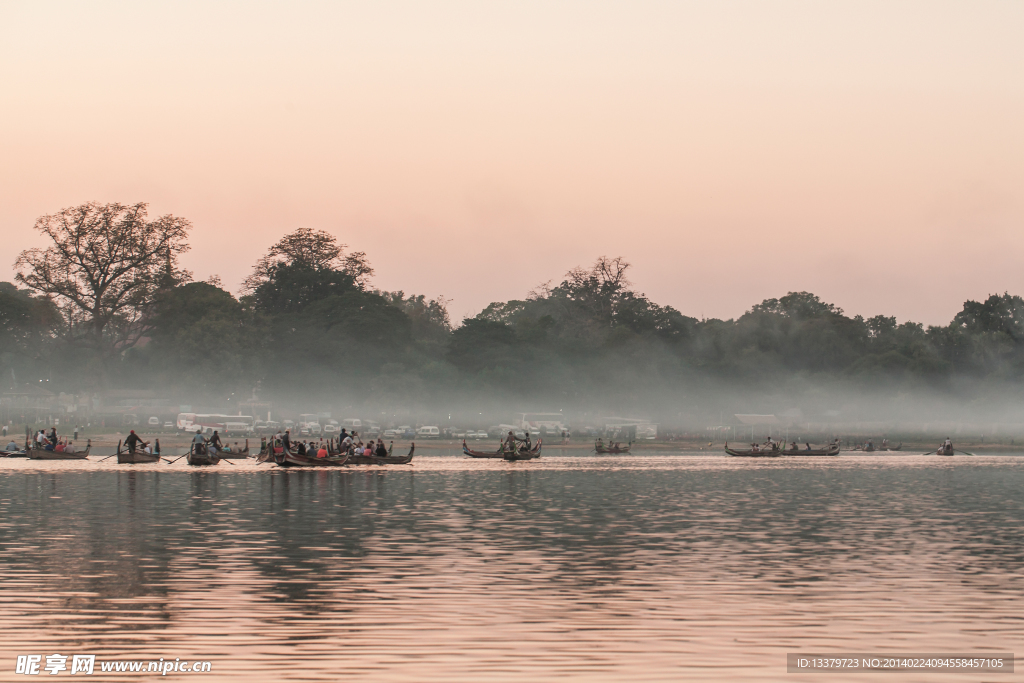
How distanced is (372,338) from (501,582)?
11048cm

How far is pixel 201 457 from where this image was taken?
57.3 meters

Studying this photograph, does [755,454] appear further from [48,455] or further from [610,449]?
[48,455]

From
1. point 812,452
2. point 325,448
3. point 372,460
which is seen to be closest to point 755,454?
point 812,452

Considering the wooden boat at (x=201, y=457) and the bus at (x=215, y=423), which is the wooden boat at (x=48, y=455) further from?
the bus at (x=215, y=423)

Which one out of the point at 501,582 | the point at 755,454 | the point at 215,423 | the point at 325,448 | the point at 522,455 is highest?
the point at 215,423

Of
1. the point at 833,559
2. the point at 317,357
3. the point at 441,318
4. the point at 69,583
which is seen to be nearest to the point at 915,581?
the point at 833,559

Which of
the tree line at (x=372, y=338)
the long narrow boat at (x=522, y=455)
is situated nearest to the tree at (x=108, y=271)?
the tree line at (x=372, y=338)

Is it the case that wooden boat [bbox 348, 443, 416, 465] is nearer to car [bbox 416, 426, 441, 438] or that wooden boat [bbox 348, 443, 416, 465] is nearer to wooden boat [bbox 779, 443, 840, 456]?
wooden boat [bbox 779, 443, 840, 456]

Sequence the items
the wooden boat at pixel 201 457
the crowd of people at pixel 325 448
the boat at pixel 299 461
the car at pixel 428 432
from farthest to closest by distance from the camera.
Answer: the car at pixel 428 432 < the wooden boat at pixel 201 457 < the crowd of people at pixel 325 448 < the boat at pixel 299 461

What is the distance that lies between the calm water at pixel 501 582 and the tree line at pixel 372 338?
72.2m

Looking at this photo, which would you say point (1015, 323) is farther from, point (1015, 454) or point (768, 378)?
point (1015, 454)

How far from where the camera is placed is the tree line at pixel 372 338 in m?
106

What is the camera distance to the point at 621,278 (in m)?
157

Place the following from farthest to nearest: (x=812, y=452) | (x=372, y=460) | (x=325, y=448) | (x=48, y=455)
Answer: (x=812, y=452) → (x=48, y=455) → (x=372, y=460) → (x=325, y=448)
